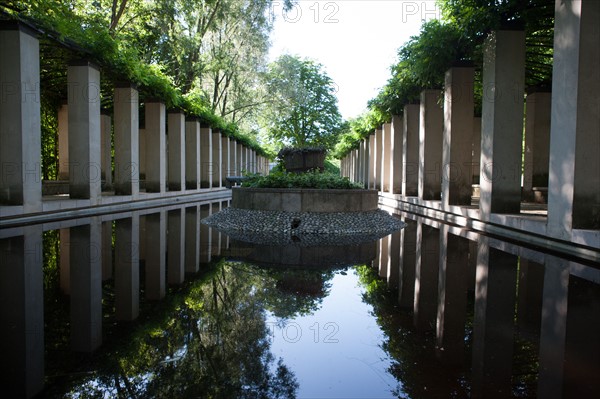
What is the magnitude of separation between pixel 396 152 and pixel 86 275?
1872 cm

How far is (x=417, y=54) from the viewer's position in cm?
1312

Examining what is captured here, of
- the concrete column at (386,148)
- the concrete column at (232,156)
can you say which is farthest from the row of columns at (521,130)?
the concrete column at (232,156)

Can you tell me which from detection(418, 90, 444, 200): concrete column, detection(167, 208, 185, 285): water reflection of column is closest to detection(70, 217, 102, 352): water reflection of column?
detection(167, 208, 185, 285): water reflection of column

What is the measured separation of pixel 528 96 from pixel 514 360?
16.8 metres

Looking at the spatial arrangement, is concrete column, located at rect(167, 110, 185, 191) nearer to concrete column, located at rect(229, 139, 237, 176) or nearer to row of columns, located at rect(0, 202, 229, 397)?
row of columns, located at rect(0, 202, 229, 397)

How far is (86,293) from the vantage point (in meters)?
4.34

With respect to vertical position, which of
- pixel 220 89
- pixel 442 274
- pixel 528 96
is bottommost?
pixel 442 274

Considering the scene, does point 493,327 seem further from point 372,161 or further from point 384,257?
point 372,161

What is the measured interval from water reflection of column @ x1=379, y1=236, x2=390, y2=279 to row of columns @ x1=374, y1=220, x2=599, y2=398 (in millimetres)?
14

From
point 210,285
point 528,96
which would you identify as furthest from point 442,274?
point 528,96

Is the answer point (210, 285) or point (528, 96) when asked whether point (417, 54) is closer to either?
point (528, 96)

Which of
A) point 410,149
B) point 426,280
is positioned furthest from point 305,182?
point 410,149

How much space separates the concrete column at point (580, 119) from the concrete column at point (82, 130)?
12627mm

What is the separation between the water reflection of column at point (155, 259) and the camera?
14.6ft
